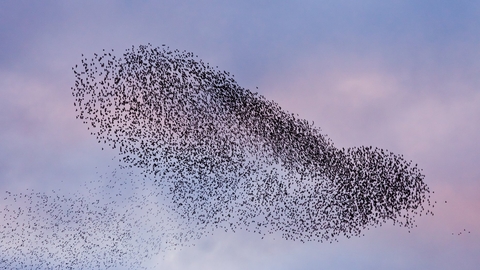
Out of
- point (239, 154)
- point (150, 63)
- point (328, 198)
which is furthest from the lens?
point (328, 198)

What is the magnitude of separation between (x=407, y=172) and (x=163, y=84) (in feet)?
70.7

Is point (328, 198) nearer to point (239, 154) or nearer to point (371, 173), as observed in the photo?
point (371, 173)

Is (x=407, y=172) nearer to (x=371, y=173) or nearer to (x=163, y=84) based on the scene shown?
(x=371, y=173)

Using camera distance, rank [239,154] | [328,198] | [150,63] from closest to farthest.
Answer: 1. [150,63]
2. [239,154]
3. [328,198]

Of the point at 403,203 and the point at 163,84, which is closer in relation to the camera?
the point at 163,84

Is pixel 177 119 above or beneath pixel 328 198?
above

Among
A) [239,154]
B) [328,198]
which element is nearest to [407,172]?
[328,198]

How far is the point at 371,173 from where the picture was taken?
4250cm

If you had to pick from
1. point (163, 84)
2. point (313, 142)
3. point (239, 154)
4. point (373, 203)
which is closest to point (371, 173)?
point (373, 203)

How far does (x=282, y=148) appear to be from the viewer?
40.5m

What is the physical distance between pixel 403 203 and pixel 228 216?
14833mm

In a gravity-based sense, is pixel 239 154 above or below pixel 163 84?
below

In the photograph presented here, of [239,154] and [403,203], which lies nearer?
[239,154]

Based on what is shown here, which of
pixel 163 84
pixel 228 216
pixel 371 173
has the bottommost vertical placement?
pixel 228 216
